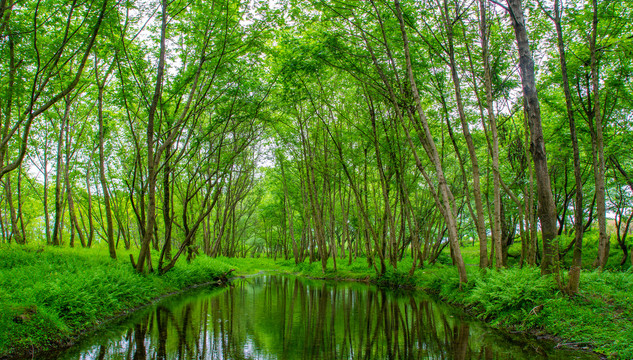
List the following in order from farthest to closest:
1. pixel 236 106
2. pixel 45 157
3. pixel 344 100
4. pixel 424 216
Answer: pixel 424 216, pixel 344 100, pixel 45 157, pixel 236 106

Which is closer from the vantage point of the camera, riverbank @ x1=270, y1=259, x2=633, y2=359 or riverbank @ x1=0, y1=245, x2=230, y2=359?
riverbank @ x1=0, y1=245, x2=230, y2=359

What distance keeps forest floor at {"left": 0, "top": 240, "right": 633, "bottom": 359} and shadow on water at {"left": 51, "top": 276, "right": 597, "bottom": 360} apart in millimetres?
481

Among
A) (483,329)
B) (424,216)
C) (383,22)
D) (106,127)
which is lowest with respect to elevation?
(483,329)

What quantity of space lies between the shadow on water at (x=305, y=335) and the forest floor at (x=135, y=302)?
1.58 feet

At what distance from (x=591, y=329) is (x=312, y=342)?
4947 mm

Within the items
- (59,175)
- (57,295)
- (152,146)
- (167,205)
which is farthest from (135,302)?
(59,175)

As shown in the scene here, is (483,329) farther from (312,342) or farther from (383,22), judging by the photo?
(383,22)

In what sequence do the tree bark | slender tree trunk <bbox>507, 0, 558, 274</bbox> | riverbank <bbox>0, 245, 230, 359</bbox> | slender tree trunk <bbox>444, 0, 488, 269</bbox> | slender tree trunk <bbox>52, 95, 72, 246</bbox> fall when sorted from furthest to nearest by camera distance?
slender tree trunk <bbox>52, 95, 72, 246</bbox>
the tree bark
slender tree trunk <bbox>444, 0, 488, 269</bbox>
slender tree trunk <bbox>507, 0, 558, 274</bbox>
riverbank <bbox>0, 245, 230, 359</bbox>

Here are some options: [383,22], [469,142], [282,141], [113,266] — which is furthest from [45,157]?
[469,142]

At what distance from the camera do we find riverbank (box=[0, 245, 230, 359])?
585 cm

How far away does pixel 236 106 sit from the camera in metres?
14.3

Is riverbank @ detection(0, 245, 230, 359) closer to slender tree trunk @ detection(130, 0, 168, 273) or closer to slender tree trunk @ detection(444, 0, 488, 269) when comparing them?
slender tree trunk @ detection(130, 0, 168, 273)

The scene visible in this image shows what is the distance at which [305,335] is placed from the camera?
749 centimetres

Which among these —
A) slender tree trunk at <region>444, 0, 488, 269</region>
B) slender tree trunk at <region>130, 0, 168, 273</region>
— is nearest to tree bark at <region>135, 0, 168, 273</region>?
slender tree trunk at <region>130, 0, 168, 273</region>
